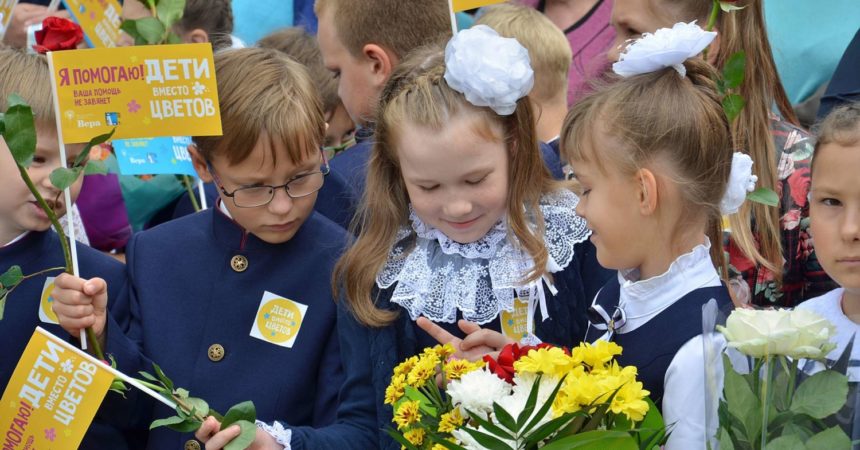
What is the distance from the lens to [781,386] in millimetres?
Result: 1862

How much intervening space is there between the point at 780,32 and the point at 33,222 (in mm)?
3114

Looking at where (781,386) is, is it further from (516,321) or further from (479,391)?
(516,321)

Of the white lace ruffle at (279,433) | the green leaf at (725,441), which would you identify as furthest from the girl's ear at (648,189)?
the white lace ruffle at (279,433)

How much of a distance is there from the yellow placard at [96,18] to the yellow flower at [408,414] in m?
2.41

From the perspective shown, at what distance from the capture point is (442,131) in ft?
9.44

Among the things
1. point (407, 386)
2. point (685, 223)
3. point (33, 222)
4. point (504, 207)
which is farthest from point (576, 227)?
point (33, 222)

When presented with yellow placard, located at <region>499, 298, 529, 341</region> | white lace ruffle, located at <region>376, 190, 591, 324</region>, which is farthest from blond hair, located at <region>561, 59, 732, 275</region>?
yellow placard, located at <region>499, 298, 529, 341</region>

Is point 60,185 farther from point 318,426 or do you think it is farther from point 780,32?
point 780,32

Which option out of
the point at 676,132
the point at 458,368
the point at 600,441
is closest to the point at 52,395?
the point at 458,368

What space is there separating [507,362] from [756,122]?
1.39 meters

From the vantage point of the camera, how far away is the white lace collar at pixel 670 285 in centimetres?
268

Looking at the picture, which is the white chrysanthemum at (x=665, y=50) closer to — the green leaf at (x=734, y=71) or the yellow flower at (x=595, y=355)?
the green leaf at (x=734, y=71)

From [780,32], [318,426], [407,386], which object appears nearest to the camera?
[407,386]

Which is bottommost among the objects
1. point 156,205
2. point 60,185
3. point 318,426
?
point 156,205
